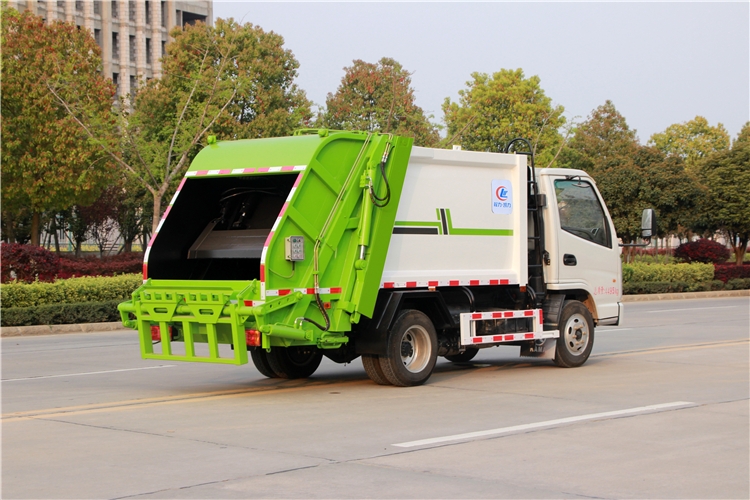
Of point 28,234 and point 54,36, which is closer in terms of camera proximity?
point 54,36

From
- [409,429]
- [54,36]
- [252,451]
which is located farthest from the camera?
[54,36]

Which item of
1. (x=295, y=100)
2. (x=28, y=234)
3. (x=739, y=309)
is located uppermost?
(x=295, y=100)

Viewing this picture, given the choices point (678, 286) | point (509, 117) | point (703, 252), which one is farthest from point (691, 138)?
point (678, 286)

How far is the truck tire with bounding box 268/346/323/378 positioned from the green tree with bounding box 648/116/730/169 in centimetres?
6973

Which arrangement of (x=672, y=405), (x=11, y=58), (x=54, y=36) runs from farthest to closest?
(x=54, y=36)
(x=11, y=58)
(x=672, y=405)

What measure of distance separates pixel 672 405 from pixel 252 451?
4.69m

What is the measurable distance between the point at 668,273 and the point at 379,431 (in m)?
28.6

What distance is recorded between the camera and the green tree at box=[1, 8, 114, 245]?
33656 millimetres

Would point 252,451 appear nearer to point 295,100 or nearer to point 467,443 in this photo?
point 467,443

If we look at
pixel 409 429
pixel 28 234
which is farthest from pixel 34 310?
pixel 28 234

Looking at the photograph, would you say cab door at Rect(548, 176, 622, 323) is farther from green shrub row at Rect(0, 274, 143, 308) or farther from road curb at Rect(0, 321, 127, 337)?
green shrub row at Rect(0, 274, 143, 308)

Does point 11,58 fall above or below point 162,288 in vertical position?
above

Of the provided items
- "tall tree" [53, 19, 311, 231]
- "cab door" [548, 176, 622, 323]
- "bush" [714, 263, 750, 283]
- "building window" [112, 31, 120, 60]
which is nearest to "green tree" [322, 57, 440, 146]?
"tall tree" [53, 19, 311, 231]

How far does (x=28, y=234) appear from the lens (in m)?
47.1
